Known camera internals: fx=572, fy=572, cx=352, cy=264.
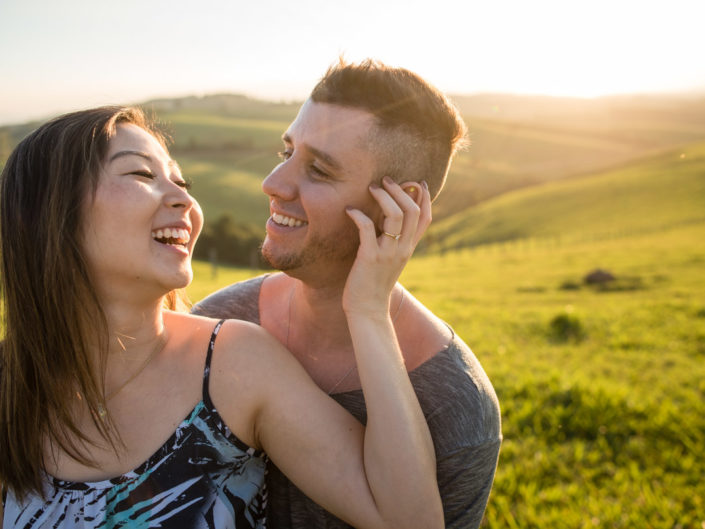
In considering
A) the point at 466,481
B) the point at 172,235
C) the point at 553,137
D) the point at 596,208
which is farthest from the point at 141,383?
the point at 553,137

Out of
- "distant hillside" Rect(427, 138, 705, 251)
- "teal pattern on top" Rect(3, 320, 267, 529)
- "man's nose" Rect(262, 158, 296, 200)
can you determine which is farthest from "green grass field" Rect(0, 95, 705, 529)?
"teal pattern on top" Rect(3, 320, 267, 529)

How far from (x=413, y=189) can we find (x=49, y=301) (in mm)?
1965

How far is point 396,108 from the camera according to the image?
322 centimetres

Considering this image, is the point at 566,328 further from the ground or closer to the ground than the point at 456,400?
closer to the ground

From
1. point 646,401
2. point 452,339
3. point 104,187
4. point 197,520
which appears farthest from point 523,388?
point 104,187

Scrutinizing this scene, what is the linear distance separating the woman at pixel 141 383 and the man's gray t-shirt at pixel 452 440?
1.01 ft

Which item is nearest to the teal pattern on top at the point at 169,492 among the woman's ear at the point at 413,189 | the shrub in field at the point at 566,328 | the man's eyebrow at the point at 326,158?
the man's eyebrow at the point at 326,158

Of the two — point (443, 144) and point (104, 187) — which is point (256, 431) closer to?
point (104, 187)

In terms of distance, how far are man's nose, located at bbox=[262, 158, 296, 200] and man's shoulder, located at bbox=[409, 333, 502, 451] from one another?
121 cm

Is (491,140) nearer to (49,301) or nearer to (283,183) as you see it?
(283,183)

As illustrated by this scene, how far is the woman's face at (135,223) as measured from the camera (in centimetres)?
252

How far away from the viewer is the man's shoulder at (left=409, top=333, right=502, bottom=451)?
287 centimetres

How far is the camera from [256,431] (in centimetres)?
272

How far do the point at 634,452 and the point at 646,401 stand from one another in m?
1.43
